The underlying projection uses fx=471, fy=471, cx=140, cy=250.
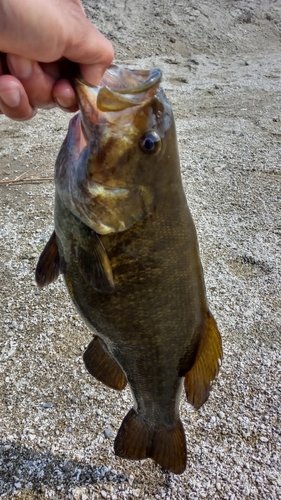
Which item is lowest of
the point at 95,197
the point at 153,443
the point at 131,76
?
the point at 153,443

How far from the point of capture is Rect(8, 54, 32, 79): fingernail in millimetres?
1489

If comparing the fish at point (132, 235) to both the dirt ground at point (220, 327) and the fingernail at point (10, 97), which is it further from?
the dirt ground at point (220, 327)

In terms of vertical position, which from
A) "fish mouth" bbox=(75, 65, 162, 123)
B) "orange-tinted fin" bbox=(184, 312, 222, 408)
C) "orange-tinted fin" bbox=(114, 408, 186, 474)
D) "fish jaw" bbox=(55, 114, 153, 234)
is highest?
"fish mouth" bbox=(75, 65, 162, 123)

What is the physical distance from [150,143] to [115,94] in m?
0.18

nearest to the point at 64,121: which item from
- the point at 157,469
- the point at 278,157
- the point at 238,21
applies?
the point at 278,157

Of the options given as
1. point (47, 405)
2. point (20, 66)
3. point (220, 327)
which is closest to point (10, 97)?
point (20, 66)

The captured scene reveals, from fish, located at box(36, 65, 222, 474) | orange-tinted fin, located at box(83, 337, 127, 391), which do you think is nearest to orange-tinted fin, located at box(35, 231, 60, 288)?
fish, located at box(36, 65, 222, 474)

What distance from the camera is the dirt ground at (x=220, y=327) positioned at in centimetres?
240

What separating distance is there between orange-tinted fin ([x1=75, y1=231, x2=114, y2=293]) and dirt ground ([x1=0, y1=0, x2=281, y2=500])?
1.40m

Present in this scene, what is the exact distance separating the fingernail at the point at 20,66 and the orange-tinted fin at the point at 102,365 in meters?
0.99

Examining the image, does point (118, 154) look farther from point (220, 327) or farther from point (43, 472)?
point (220, 327)

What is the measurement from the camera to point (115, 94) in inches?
49.9

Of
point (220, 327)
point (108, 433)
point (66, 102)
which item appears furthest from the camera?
point (220, 327)

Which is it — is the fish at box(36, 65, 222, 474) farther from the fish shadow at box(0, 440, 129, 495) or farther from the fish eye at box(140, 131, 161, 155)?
the fish shadow at box(0, 440, 129, 495)
